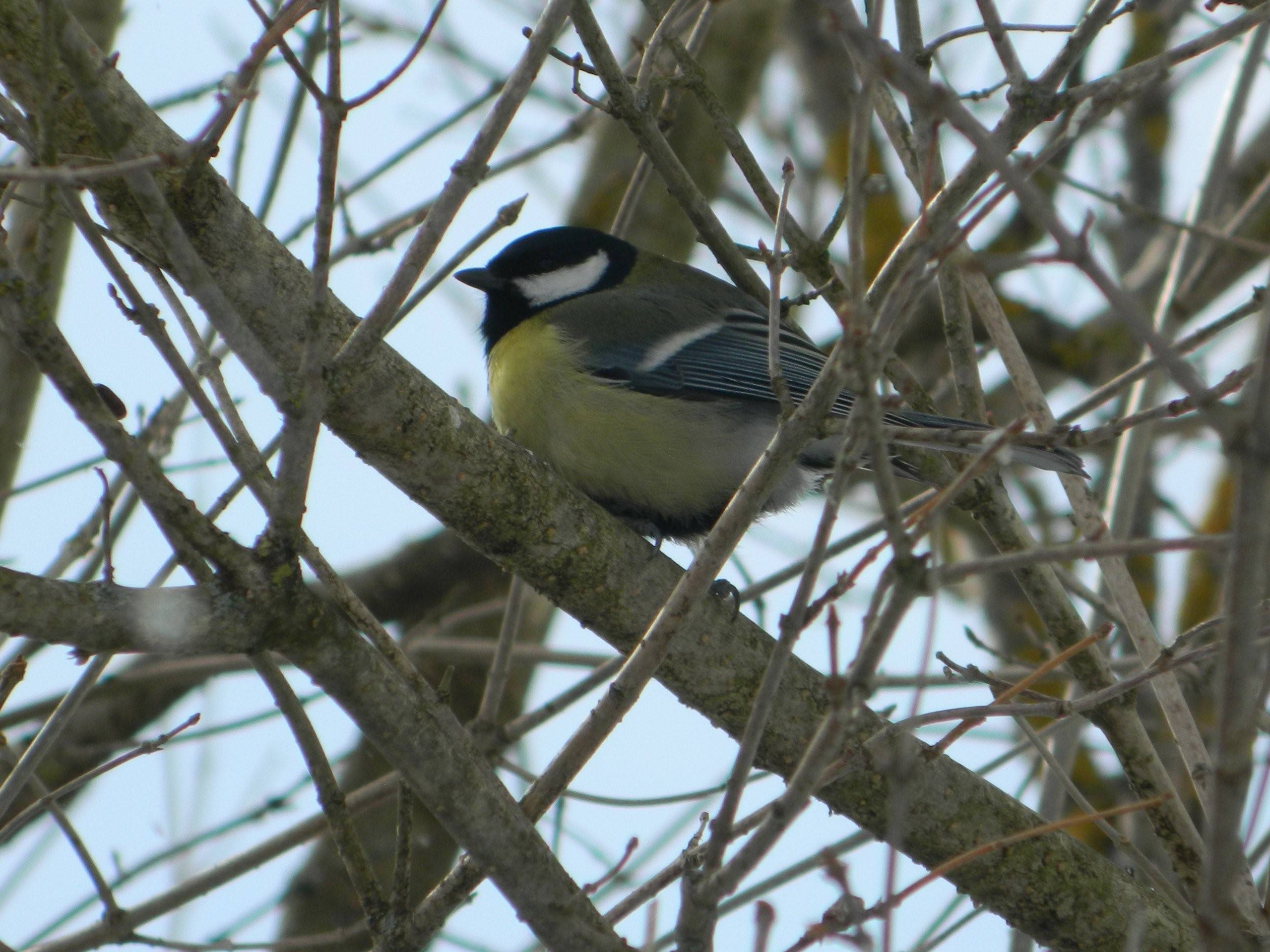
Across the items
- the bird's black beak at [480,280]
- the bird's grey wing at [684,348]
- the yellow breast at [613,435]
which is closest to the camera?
the yellow breast at [613,435]

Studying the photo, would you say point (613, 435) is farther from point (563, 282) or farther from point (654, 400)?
point (563, 282)

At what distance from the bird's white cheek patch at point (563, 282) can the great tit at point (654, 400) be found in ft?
0.53

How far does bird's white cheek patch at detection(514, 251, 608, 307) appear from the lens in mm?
4938

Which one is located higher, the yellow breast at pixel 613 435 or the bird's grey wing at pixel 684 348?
the bird's grey wing at pixel 684 348

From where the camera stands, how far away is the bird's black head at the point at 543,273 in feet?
15.9

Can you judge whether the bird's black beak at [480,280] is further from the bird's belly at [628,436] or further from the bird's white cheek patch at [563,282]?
the bird's belly at [628,436]

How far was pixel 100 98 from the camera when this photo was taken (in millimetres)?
2012

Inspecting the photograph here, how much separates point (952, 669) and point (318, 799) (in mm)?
1385

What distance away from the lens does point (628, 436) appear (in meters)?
4.14

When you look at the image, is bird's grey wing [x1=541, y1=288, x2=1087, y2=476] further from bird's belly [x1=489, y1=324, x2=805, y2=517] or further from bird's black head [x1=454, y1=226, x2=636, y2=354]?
bird's black head [x1=454, y1=226, x2=636, y2=354]

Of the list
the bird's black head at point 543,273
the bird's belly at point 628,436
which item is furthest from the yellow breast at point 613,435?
the bird's black head at point 543,273

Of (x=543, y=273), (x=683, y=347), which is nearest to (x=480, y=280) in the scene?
(x=543, y=273)

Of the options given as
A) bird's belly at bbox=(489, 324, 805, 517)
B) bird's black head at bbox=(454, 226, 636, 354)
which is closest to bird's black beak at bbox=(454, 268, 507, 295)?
bird's black head at bbox=(454, 226, 636, 354)

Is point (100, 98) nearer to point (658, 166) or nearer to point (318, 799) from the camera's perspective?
point (318, 799)
